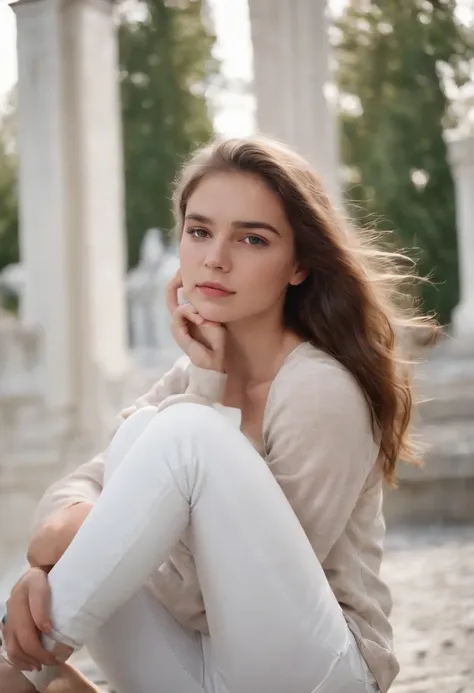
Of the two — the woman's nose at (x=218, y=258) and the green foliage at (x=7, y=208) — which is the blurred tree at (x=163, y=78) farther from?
the woman's nose at (x=218, y=258)

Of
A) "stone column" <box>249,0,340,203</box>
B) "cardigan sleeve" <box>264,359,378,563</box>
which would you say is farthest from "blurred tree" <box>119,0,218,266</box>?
"cardigan sleeve" <box>264,359,378,563</box>

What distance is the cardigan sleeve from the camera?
4.07 feet

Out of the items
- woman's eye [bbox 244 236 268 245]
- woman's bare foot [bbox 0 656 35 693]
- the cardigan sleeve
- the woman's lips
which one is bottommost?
woman's bare foot [bbox 0 656 35 693]

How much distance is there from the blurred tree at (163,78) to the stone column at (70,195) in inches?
290

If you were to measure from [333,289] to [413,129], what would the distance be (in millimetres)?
9528

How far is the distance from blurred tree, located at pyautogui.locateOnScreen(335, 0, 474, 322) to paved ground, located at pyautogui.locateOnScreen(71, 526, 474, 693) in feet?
23.0

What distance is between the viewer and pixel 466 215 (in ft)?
22.5

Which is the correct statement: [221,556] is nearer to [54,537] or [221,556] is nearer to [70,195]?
[54,537]

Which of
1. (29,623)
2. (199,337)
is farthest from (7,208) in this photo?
(29,623)

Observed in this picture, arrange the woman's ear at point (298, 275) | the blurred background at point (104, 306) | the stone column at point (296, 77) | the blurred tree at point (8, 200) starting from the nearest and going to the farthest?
the woman's ear at point (298, 275) < the blurred background at point (104, 306) < the stone column at point (296, 77) < the blurred tree at point (8, 200)

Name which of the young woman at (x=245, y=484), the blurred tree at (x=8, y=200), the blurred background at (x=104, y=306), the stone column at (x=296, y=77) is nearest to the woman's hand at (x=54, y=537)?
the young woman at (x=245, y=484)

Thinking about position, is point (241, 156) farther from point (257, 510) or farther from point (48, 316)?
point (48, 316)

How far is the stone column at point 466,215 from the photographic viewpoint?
660 centimetres

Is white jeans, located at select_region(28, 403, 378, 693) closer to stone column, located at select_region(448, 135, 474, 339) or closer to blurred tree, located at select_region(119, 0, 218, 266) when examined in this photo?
stone column, located at select_region(448, 135, 474, 339)
